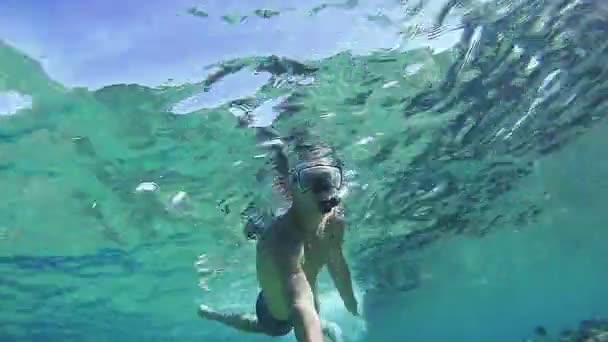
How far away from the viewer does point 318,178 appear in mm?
6086

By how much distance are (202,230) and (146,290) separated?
29.3ft

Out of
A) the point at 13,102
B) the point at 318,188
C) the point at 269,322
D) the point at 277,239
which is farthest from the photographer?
the point at 13,102

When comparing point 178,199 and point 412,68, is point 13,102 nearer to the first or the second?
point 178,199

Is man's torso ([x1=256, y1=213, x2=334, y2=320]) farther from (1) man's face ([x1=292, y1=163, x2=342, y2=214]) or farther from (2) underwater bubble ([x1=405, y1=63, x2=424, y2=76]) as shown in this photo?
(2) underwater bubble ([x1=405, y1=63, x2=424, y2=76])

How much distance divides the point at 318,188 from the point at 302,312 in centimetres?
215

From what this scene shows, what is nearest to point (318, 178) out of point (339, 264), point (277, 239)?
point (277, 239)

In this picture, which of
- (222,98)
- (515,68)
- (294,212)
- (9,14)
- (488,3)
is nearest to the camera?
(294,212)

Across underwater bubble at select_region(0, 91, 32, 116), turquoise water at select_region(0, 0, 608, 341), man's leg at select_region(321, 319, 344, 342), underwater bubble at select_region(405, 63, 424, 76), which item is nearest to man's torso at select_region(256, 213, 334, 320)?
man's leg at select_region(321, 319, 344, 342)

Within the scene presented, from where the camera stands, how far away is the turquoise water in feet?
30.9

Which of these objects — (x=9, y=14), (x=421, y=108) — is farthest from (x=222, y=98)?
(x=421, y=108)

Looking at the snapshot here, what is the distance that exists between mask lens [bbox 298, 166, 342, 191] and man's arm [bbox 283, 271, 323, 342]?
160 cm

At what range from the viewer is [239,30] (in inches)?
365

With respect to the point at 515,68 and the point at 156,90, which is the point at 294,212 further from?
the point at 515,68

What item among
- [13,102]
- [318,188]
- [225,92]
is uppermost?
[13,102]
